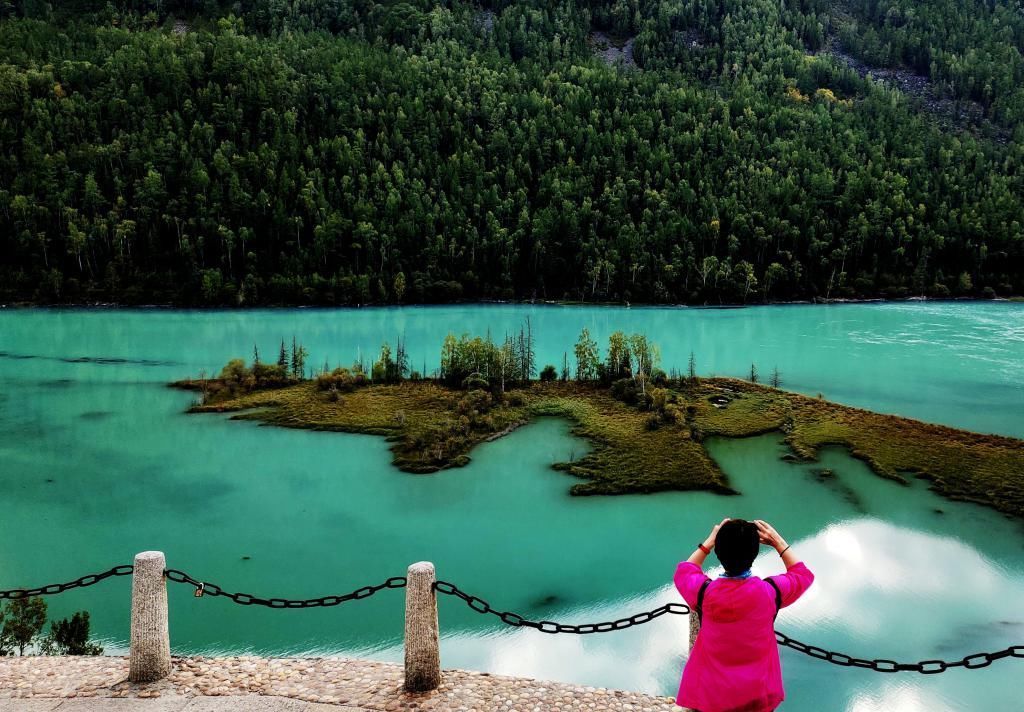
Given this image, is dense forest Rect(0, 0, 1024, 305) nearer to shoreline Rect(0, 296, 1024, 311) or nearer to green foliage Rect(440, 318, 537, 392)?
shoreline Rect(0, 296, 1024, 311)

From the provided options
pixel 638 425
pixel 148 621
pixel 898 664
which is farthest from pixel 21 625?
pixel 638 425

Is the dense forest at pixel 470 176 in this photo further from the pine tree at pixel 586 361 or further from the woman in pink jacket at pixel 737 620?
the woman in pink jacket at pixel 737 620

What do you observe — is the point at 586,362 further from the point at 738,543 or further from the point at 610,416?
the point at 738,543

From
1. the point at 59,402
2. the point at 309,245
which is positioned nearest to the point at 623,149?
the point at 309,245

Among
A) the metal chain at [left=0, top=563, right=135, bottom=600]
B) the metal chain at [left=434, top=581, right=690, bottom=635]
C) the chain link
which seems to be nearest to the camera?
the chain link

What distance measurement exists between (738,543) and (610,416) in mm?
31304

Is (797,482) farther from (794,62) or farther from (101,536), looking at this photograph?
(794,62)

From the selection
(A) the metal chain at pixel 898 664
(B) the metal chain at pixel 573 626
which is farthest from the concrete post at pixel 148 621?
(A) the metal chain at pixel 898 664

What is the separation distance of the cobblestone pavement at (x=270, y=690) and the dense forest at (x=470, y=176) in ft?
301

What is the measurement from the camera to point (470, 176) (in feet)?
412

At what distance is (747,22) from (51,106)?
155m

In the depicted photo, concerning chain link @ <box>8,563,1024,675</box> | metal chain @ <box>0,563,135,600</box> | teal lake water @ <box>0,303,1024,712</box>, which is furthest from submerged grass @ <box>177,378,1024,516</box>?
metal chain @ <box>0,563,135,600</box>

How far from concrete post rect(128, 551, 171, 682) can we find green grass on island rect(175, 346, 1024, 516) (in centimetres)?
1921

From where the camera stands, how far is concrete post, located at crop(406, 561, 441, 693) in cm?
841
